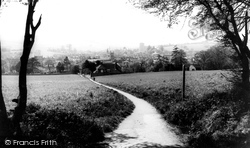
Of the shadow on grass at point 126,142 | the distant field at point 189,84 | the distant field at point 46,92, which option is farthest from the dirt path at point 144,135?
the distant field at point 46,92

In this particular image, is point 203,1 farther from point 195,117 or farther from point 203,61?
point 203,61

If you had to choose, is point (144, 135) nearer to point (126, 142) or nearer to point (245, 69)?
point (126, 142)

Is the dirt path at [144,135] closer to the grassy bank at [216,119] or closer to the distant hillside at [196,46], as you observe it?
the grassy bank at [216,119]

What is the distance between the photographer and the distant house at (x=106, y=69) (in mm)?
72544

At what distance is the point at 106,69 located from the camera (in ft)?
248

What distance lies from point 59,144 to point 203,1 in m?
10.2

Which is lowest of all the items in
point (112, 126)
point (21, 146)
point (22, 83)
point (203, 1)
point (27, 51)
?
point (112, 126)

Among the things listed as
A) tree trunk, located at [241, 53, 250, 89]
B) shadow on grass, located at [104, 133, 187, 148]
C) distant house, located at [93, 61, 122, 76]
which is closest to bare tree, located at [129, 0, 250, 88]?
tree trunk, located at [241, 53, 250, 89]

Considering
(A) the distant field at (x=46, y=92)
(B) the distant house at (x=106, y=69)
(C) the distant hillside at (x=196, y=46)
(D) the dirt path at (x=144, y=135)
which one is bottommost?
(D) the dirt path at (x=144, y=135)

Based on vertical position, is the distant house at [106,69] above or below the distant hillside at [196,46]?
below

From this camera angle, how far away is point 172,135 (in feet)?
38.3

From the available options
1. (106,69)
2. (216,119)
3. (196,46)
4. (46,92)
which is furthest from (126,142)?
(106,69)

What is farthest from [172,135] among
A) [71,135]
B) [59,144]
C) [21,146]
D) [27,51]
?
[27,51]

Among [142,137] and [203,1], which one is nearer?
[142,137]
